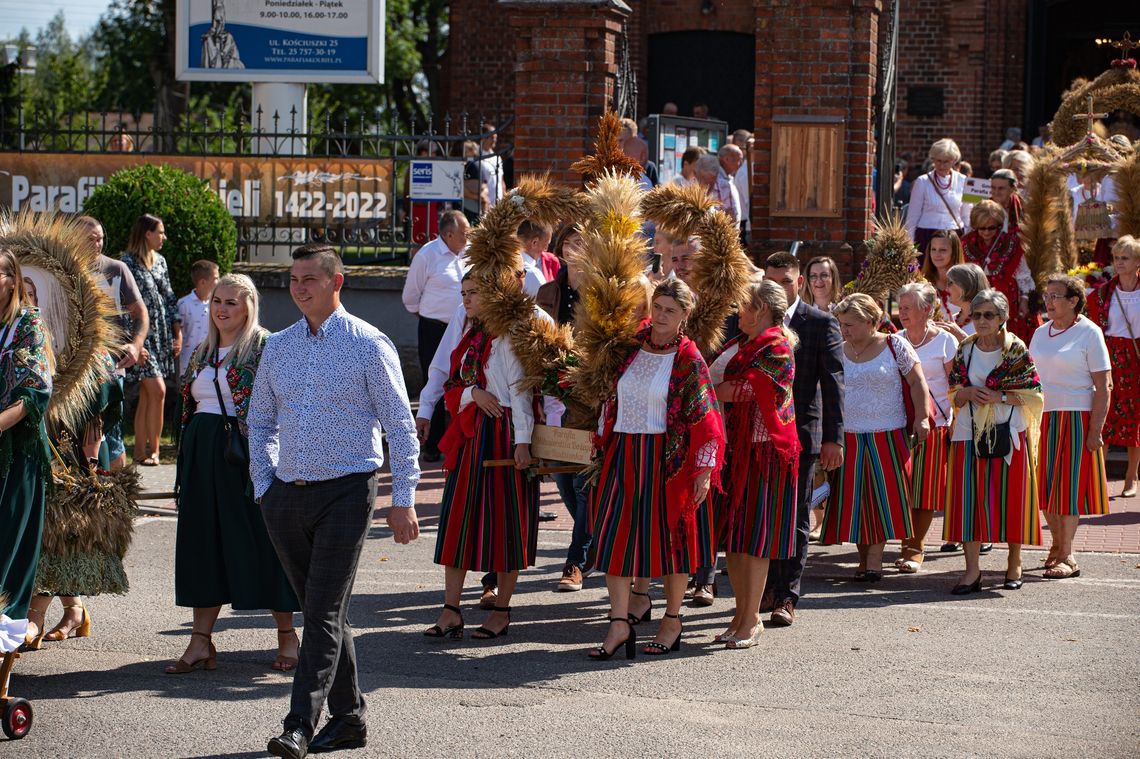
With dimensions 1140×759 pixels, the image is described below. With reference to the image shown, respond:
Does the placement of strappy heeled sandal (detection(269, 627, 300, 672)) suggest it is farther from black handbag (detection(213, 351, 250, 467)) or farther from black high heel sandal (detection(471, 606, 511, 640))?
black high heel sandal (detection(471, 606, 511, 640))

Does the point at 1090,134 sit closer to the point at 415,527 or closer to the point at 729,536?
the point at 729,536

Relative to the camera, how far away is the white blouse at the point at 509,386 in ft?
26.4

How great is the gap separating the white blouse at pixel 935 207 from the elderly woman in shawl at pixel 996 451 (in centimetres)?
543

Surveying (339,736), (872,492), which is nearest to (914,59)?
(872,492)

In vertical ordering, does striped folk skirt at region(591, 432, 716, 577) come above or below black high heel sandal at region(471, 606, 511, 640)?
above

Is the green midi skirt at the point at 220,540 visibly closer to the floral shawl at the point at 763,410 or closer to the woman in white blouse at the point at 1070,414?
the floral shawl at the point at 763,410

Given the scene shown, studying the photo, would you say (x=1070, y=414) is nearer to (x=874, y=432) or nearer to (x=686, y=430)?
(x=874, y=432)

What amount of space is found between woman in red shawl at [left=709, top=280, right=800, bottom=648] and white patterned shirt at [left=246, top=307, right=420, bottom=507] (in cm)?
218

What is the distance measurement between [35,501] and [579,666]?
8.10 feet

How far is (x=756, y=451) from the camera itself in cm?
795

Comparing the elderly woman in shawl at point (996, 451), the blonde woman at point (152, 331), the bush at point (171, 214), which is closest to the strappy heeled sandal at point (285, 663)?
the elderly woman in shawl at point (996, 451)

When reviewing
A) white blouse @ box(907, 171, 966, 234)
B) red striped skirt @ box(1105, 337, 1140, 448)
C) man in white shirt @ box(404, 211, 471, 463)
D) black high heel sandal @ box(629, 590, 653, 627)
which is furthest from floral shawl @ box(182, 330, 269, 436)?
white blouse @ box(907, 171, 966, 234)

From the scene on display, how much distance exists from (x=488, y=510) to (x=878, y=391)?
2552 millimetres

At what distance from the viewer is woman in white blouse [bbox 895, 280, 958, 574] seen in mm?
9828
